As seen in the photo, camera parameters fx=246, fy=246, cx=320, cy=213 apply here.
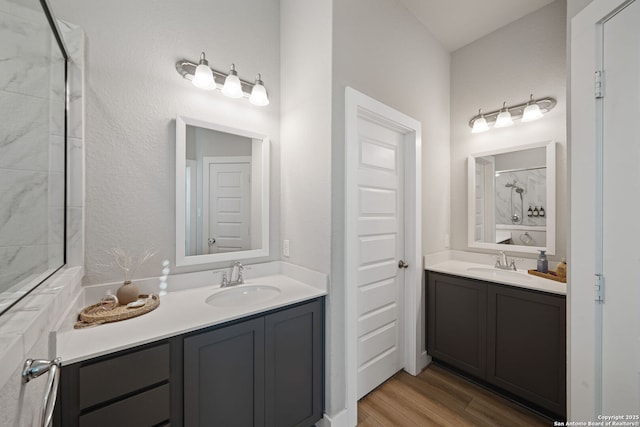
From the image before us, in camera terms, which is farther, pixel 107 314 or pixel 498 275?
pixel 498 275

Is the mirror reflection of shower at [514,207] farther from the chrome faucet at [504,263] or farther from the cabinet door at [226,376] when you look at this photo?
the cabinet door at [226,376]

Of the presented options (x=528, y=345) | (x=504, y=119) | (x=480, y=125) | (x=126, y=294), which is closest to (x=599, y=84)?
(x=504, y=119)

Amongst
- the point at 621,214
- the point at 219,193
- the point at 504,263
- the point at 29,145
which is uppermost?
the point at 29,145

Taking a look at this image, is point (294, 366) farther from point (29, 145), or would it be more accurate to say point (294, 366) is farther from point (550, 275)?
point (550, 275)

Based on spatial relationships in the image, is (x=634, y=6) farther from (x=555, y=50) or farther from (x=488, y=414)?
(x=488, y=414)

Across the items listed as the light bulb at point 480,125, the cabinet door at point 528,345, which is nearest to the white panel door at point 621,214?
the cabinet door at point 528,345

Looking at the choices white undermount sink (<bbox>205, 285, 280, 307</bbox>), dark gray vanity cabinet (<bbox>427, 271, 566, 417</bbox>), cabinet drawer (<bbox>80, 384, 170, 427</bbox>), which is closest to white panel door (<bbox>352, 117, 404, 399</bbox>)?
dark gray vanity cabinet (<bbox>427, 271, 566, 417</bbox>)

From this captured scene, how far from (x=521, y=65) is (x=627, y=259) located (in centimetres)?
206

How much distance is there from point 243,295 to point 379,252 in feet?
3.52

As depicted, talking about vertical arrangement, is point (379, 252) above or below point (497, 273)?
above

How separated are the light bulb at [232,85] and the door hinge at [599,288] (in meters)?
2.10

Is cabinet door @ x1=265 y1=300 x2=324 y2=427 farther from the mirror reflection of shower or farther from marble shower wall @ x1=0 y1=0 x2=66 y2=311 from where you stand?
the mirror reflection of shower

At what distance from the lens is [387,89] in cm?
193

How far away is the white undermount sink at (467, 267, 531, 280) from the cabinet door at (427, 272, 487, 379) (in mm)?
205
